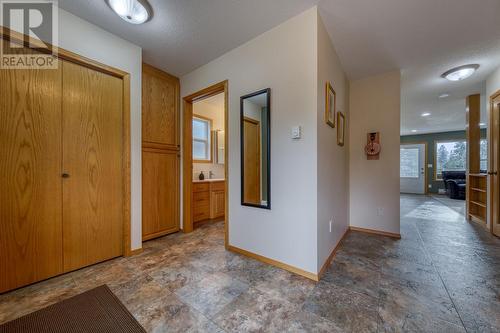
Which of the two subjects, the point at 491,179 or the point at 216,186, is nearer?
the point at 491,179

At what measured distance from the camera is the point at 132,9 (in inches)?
68.2

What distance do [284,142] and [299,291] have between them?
1316mm

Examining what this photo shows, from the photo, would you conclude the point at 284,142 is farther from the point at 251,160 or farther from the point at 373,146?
the point at 373,146

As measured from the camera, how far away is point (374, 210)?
306 centimetres

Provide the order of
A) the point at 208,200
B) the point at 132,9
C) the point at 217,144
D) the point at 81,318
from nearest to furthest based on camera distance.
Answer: the point at 81,318
the point at 132,9
the point at 208,200
the point at 217,144

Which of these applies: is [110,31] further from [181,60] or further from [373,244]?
[373,244]

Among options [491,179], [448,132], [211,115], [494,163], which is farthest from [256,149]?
[448,132]

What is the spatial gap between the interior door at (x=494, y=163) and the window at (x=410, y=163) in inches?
211

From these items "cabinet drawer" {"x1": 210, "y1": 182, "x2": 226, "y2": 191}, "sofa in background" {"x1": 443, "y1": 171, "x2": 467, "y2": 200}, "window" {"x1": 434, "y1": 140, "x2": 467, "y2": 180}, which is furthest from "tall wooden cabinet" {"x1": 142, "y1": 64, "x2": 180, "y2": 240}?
"window" {"x1": 434, "y1": 140, "x2": 467, "y2": 180}

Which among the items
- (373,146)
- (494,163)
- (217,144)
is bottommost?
(494,163)

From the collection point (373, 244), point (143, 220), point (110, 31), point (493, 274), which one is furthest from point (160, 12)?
point (493, 274)

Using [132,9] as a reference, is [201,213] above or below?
below

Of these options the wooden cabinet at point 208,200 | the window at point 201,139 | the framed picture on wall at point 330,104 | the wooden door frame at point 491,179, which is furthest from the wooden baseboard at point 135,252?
the wooden door frame at point 491,179

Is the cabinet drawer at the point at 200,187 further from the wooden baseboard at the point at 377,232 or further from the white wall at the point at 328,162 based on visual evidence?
the wooden baseboard at the point at 377,232
